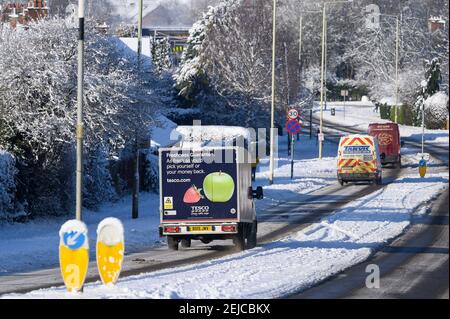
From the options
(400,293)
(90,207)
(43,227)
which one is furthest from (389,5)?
(400,293)

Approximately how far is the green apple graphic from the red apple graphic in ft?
0.61

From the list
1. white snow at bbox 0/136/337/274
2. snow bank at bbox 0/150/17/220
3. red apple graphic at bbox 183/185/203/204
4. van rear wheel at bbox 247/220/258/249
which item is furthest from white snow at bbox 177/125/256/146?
red apple graphic at bbox 183/185/203/204

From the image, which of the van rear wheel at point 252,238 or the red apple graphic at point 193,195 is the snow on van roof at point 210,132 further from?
the red apple graphic at point 193,195

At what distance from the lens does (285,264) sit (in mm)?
24484

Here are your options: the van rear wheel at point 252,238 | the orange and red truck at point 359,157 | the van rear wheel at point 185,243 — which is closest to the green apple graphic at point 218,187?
the van rear wheel at point 252,238

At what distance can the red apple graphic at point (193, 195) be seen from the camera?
28.4 m

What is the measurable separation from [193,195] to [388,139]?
38601mm

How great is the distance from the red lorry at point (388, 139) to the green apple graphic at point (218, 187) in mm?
37210

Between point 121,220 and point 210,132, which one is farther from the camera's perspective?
point 210,132

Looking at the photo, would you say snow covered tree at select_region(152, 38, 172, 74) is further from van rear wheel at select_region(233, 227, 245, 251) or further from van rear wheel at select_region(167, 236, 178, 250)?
van rear wheel at select_region(233, 227, 245, 251)

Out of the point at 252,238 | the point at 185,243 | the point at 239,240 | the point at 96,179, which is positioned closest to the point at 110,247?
the point at 239,240

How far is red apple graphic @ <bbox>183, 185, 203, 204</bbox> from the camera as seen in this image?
Result: 2839cm

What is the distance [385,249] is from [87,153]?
1514cm

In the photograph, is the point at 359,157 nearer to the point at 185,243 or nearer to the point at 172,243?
the point at 185,243
